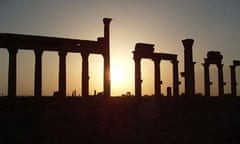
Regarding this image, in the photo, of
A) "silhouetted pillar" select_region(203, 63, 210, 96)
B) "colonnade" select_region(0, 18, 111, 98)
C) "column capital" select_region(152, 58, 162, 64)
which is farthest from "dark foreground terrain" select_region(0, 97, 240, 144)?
"silhouetted pillar" select_region(203, 63, 210, 96)

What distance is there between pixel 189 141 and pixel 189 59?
63.7 ft

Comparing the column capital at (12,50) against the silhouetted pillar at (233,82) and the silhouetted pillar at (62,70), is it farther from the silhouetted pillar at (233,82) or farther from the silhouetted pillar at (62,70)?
the silhouetted pillar at (233,82)

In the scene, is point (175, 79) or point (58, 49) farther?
point (175, 79)

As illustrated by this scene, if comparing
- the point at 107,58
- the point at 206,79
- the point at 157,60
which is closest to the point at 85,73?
the point at 107,58

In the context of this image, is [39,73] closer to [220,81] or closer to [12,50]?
[12,50]

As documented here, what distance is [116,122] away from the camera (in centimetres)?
2795

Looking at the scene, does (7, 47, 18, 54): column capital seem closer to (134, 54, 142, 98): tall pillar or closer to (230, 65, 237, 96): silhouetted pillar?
(134, 54, 142, 98): tall pillar

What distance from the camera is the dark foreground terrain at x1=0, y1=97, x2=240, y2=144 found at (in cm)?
2216

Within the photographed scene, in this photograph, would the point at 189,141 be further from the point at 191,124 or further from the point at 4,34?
the point at 4,34

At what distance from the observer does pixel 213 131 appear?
24.1 metres

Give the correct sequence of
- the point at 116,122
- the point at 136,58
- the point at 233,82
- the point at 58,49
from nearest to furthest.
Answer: the point at 116,122 → the point at 58,49 → the point at 136,58 → the point at 233,82

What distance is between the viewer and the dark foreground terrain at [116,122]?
2216cm

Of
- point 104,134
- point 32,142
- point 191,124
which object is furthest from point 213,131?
point 32,142

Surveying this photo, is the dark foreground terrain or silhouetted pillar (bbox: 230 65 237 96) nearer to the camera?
the dark foreground terrain
